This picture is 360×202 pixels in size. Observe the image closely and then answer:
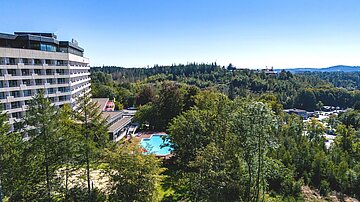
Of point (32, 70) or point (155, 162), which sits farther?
point (32, 70)

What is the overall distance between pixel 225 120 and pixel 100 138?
917cm

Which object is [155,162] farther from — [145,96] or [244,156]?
[145,96]

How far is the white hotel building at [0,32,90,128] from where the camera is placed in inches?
1230

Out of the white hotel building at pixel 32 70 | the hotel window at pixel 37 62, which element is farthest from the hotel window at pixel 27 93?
the hotel window at pixel 37 62

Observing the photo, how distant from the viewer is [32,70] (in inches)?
1369

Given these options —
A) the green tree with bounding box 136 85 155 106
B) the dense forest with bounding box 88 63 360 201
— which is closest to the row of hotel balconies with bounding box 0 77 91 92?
the dense forest with bounding box 88 63 360 201

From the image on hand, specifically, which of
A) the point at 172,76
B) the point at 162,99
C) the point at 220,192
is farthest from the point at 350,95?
the point at 220,192

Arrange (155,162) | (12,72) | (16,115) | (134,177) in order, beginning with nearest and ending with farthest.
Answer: (134,177), (155,162), (12,72), (16,115)

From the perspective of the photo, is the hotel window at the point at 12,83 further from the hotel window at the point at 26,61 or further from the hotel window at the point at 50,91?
the hotel window at the point at 50,91

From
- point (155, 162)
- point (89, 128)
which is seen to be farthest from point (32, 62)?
point (155, 162)

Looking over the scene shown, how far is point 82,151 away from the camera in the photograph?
1608 cm

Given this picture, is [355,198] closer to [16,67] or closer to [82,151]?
[82,151]

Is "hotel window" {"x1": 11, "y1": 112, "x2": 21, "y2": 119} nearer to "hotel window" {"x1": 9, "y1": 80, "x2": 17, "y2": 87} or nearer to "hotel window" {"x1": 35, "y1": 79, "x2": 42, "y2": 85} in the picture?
"hotel window" {"x1": 9, "y1": 80, "x2": 17, "y2": 87}

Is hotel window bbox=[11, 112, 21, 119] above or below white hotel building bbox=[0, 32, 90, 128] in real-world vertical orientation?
below
